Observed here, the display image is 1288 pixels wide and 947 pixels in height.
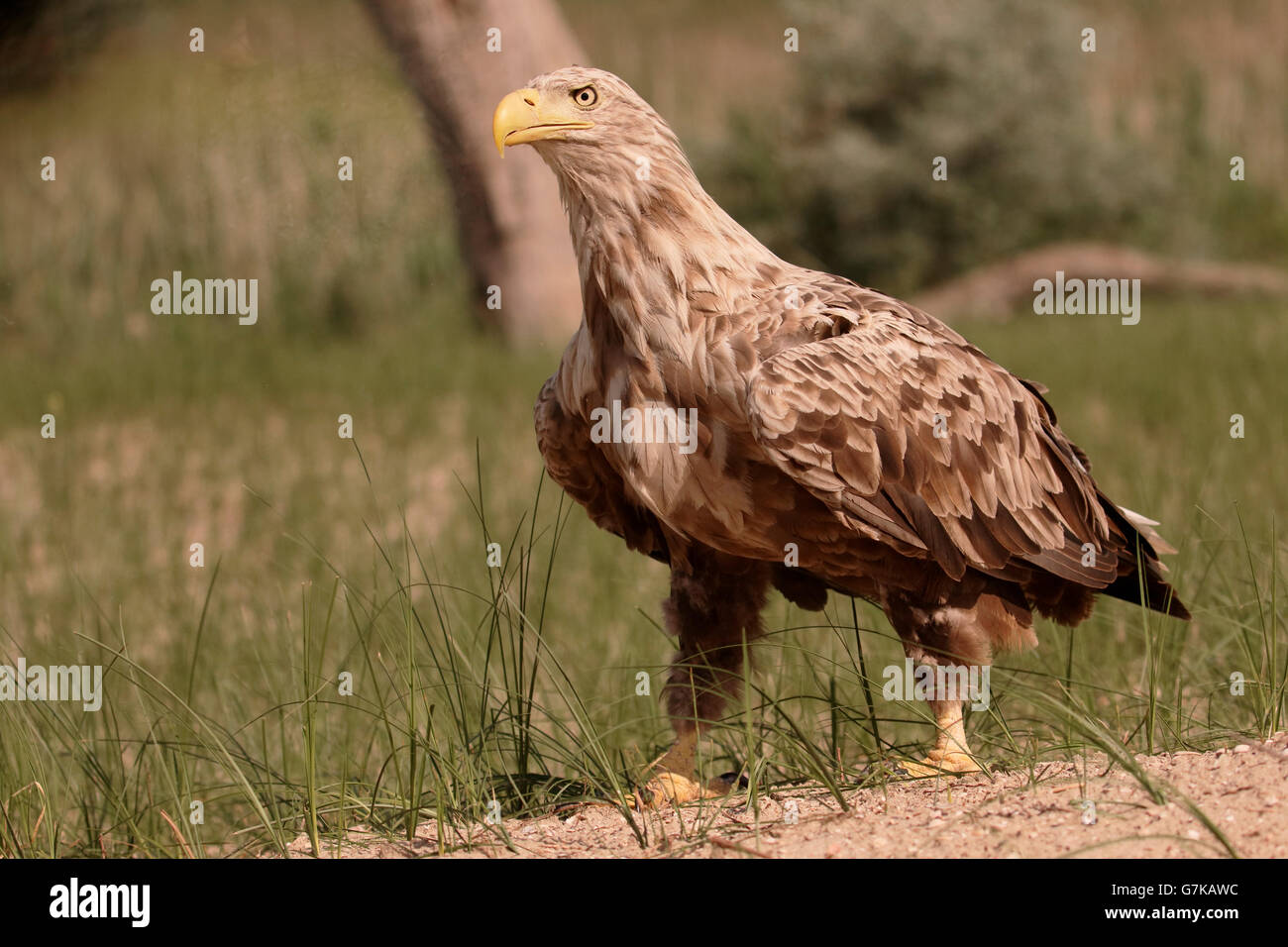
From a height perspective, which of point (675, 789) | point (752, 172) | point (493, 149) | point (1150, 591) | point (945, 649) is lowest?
point (675, 789)

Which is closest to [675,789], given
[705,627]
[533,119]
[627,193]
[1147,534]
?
[705,627]

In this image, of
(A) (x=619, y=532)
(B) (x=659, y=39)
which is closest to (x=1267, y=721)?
(A) (x=619, y=532)

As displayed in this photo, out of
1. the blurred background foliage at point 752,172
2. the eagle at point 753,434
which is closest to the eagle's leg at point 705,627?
the eagle at point 753,434

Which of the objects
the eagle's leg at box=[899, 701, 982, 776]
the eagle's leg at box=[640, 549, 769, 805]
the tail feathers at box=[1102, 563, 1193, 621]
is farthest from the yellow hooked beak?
the tail feathers at box=[1102, 563, 1193, 621]

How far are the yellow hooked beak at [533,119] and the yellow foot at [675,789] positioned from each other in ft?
6.03

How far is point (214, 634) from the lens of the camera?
6.43 meters

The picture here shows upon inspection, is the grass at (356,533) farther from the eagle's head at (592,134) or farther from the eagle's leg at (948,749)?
the eagle's head at (592,134)

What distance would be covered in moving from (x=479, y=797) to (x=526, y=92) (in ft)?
6.32

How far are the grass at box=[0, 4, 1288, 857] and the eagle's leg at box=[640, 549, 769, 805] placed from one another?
0.14m

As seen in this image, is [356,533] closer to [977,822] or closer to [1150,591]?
[1150,591]

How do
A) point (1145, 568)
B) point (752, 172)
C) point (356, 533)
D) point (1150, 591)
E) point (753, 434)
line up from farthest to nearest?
point (752, 172) < point (356, 533) < point (1150, 591) < point (1145, 568) < point (753, 434)

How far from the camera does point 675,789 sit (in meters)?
4.20

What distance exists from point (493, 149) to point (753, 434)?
943 cm

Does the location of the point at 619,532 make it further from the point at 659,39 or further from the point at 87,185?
the point at 659,39
